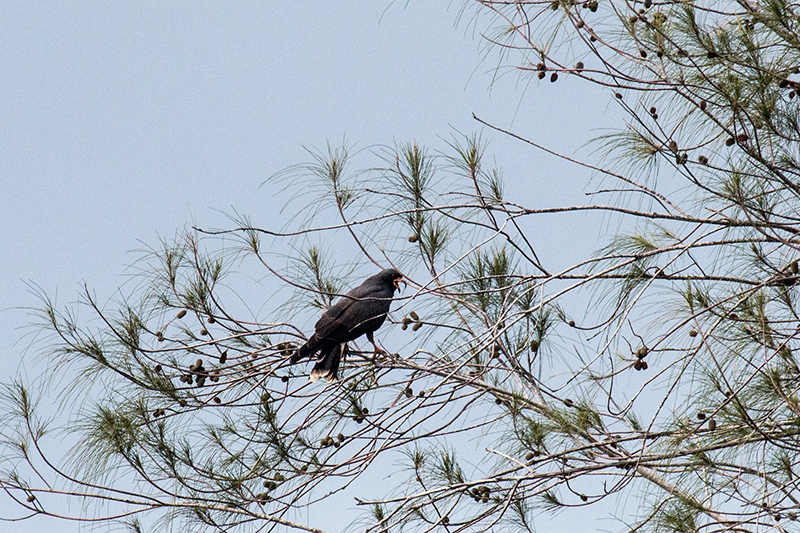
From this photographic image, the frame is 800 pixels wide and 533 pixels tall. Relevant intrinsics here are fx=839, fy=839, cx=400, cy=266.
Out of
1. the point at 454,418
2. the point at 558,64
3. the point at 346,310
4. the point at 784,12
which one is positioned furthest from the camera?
the point at 346,310

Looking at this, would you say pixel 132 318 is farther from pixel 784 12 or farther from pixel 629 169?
pixel 784 12

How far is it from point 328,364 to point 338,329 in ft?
0.47

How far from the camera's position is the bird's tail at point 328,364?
10.7 ft

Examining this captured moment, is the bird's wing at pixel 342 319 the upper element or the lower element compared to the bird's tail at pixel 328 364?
upper

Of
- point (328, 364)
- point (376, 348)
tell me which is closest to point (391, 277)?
point (376, 348)

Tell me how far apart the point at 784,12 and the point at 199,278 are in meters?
2.18

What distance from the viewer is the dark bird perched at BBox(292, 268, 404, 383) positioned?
317cm

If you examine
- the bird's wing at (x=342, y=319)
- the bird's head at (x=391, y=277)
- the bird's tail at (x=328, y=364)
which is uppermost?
the bird's head at (x=391, y=277)

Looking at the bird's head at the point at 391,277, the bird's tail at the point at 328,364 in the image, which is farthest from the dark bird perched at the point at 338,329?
the bird's head at the point at 391,277

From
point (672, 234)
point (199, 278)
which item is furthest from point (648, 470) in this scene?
point (199, 278)

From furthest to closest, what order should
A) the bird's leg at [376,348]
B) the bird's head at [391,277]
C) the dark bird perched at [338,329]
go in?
the bird's head at [391,277], the bird's leg at [376,348], the dark bird perched at [338,329]

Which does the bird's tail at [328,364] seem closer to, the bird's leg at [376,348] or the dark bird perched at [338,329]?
the dark bird perched at [338,329]

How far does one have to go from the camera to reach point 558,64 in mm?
2773

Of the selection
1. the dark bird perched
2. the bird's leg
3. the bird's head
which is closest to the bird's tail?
the dark bird perched
